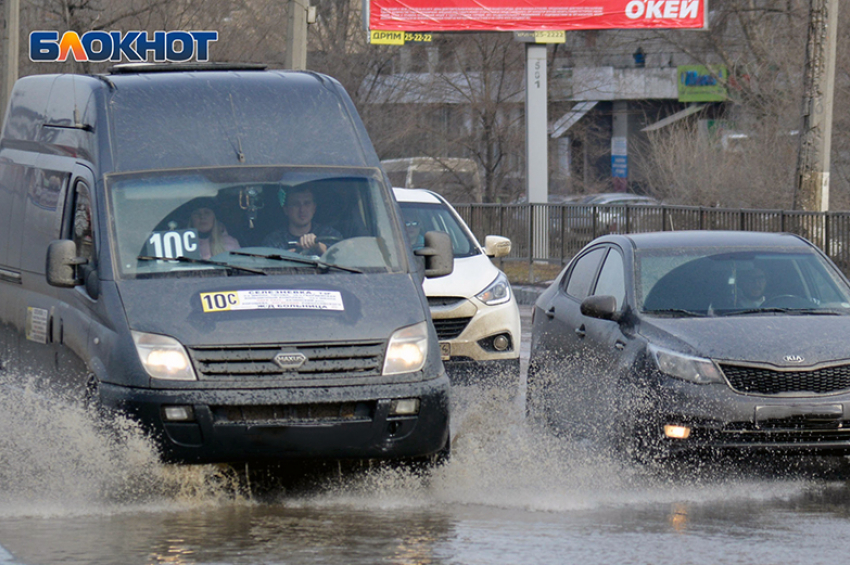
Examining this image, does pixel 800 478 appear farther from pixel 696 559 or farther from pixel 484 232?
pixel 484 232

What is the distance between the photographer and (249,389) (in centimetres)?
673

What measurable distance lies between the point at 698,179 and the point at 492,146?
11.7 m

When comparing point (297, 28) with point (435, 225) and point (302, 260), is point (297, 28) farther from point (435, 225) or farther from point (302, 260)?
point (302, 260)

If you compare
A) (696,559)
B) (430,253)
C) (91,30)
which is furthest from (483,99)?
(696,559)

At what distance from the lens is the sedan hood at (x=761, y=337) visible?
771 centimetres

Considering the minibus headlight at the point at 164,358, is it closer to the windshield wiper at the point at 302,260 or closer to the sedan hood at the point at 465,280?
the windshield wiper at the point at 302,260

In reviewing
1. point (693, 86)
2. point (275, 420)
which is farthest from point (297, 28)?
point (693, 86)

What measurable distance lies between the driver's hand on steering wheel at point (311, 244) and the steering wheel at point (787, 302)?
288 cm

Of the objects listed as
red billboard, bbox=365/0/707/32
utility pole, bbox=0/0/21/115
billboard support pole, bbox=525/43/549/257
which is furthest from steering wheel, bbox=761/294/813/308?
utility pole, bbox=0/0/21/115

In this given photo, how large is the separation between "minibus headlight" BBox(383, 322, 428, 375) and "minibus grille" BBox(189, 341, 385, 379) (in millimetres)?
72

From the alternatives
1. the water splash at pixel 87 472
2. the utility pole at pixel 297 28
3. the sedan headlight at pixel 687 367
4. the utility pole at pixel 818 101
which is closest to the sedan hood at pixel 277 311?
the water splash at pixel 87 472

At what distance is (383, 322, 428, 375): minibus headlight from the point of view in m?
6.95

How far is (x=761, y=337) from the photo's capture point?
789cm

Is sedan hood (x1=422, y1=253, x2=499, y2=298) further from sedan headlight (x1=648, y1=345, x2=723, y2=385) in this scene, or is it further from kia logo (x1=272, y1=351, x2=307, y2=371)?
kia logo (x1=272, y1=351, x2=307, y2=371)
